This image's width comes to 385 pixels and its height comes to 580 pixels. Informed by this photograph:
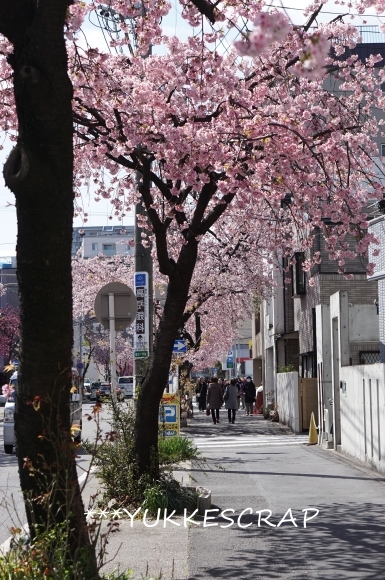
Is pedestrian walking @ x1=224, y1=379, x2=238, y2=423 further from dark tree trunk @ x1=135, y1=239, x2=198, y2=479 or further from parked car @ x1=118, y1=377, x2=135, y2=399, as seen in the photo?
dark tree trunk @ x1=135, y1=239, x2=198, y2=479

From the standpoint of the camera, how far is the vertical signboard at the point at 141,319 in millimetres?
15516

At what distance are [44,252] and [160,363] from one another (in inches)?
260

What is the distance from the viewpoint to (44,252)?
613 cm

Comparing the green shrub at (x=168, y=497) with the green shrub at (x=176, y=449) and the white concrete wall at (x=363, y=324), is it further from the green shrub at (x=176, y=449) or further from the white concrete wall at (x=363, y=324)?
the white concrete wall at (x=363, y=324)

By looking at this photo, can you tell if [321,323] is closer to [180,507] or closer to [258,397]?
[180,507]

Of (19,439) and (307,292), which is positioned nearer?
(19,439)

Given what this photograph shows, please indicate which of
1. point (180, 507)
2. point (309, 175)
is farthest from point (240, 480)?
point (309, 175)

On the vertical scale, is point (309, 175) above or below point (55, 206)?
above

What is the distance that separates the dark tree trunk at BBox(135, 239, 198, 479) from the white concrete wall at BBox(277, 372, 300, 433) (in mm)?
16817

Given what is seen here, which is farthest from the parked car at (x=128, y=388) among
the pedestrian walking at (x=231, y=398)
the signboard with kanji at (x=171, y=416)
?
the pedestrian walking at (x=231, y=398)

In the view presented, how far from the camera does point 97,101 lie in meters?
12.3

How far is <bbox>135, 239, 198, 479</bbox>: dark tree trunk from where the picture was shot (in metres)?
12.5

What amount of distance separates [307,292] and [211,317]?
7.37 meters

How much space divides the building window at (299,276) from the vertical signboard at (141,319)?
18639mm
